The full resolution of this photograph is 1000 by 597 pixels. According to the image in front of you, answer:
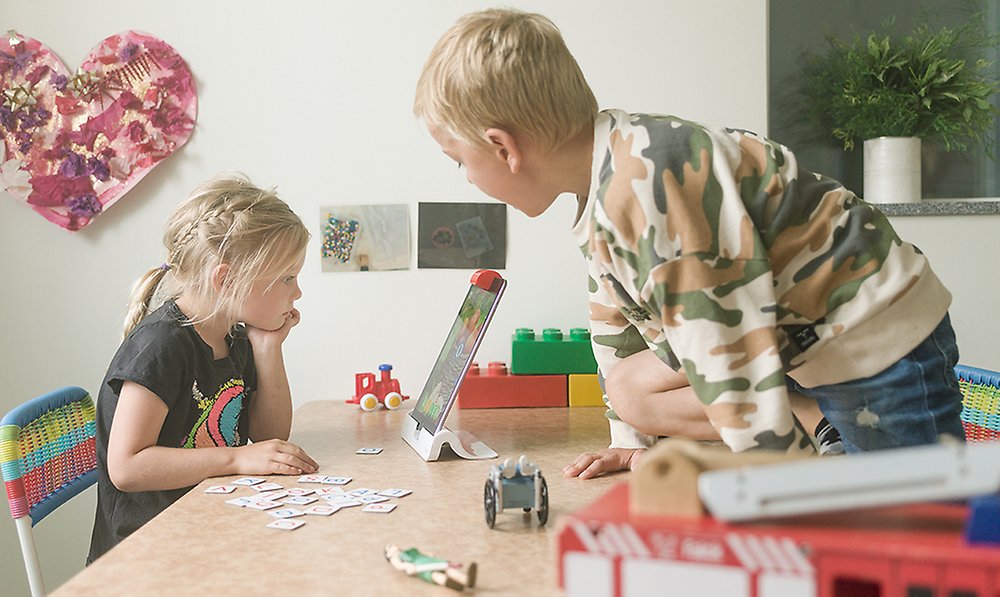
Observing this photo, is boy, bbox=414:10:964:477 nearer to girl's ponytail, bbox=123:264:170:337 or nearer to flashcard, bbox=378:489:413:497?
flashcard, bbox=378:489:413:497

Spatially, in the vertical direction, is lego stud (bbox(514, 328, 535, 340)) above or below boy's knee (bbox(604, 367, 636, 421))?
above

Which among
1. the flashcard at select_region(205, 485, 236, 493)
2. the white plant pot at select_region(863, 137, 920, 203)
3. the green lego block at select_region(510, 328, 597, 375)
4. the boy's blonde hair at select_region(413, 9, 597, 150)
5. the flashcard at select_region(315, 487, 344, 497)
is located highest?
the boy's blonde hair at select_region(413, 9, 597, 150)

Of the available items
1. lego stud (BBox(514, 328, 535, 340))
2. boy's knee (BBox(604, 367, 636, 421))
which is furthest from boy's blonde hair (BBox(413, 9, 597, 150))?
lego stud (BBox(514, 328, 535, 340))

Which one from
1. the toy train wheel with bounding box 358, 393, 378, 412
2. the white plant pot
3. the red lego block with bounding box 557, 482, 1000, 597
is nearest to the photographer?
the red lego block with bounding box 557, 482, 1000, 597

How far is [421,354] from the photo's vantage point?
A: 198 centimetres

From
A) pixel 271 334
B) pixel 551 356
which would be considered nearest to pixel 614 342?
pixel 551 356

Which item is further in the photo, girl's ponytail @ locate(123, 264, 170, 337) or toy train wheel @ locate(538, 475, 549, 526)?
girl's ponytail @ locate(123, 264, 170, 337)

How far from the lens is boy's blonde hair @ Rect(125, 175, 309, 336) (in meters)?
1.53

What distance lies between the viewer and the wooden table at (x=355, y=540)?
865 mm

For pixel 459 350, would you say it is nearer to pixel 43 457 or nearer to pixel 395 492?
Result: pixel 395 492

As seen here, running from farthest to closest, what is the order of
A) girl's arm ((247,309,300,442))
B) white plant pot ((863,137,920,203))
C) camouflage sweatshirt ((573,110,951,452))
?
white plant pot ((863,137,920,203)), girl's arm ((247,309,300,442)), camouflage sweatshirt ((573,110,951,452))

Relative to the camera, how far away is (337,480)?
128cm

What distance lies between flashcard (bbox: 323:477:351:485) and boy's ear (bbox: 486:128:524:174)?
459 millimetres

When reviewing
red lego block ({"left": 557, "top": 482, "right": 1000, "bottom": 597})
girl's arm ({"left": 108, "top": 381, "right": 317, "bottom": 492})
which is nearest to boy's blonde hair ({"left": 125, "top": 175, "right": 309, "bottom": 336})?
girl's arm ({"left": 108, "top": 381, "right": 317, "bottom": 492})
